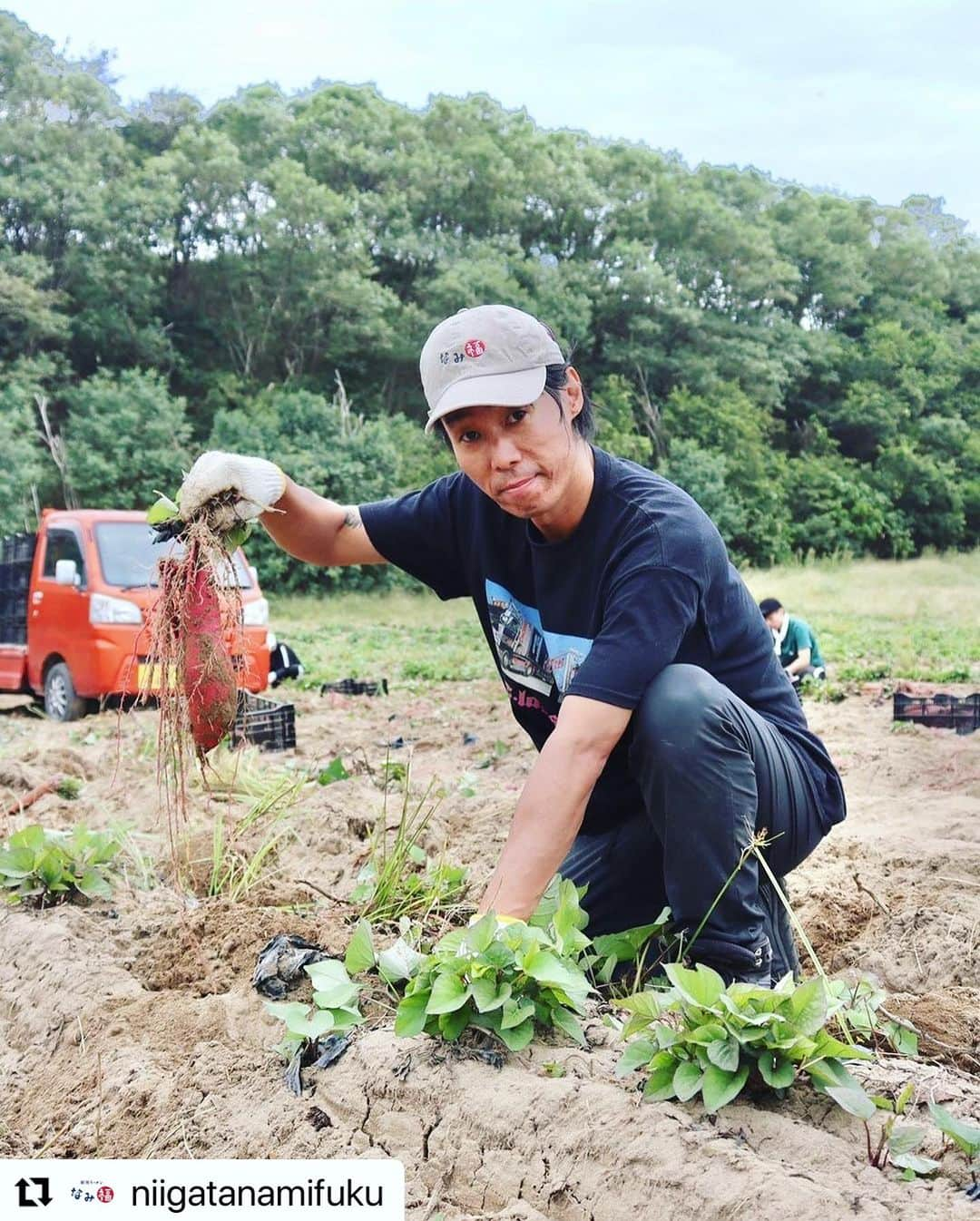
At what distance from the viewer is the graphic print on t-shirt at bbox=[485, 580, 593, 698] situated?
2293 mm

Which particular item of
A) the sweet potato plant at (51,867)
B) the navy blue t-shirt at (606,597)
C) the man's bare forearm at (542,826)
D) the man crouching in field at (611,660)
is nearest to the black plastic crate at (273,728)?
the sweet potato plant at (51,867)

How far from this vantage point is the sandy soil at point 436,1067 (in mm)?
1459

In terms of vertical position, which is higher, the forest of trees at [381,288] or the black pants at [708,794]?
the forest of trees at [381,288]

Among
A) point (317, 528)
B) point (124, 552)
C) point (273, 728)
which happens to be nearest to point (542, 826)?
point (317, 528)

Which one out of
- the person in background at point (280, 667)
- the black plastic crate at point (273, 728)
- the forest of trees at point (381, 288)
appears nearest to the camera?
the black plastic crate at point (273, 728)

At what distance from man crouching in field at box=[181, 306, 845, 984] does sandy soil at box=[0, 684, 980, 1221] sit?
327 millimetres

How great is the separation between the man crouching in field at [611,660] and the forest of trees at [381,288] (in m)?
7.77

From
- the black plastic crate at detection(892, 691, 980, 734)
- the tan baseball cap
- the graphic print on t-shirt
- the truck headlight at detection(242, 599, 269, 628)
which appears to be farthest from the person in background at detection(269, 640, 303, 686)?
the tan baseball cap

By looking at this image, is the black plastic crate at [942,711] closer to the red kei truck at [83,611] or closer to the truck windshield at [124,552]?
the red kei truck at [83,611]

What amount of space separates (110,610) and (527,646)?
5404mm

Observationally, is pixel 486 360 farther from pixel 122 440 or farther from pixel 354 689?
pixel 122 440

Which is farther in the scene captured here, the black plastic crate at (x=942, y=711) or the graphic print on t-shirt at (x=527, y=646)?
the black plastic crate at (x=942, y=711)

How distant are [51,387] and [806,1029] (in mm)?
14424
